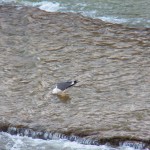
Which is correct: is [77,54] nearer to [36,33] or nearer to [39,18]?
[36,33]

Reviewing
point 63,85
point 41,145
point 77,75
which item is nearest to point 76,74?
point 77,75

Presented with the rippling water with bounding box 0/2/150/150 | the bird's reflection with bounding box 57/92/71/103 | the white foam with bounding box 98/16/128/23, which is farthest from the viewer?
the white foam with bounding box 98/16/128/23

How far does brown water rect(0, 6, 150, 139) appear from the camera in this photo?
256 inches

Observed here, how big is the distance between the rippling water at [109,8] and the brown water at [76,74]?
0.32 meters

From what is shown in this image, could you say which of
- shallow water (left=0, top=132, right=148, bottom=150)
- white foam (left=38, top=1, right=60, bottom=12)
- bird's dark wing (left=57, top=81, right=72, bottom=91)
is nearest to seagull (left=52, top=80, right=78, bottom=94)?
bird's dark wing (left=57, top=81, right=72, bottom=91)

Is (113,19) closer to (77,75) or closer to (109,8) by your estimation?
(109,8)

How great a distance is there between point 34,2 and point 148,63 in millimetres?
4085

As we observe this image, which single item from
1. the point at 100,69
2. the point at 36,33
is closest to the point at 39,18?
A: the point at 36,33

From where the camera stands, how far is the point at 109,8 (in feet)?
33.4

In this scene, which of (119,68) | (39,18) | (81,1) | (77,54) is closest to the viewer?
(119,68)

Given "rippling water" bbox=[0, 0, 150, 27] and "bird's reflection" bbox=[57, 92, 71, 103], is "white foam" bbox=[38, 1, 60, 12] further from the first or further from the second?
"bird's reflection" bbox=[57, 92, 71, 103]

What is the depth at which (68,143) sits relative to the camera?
20.6 ft

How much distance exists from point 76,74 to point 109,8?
2.99m

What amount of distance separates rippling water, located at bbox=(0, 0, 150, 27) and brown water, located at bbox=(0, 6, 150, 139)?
1.04ft
